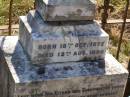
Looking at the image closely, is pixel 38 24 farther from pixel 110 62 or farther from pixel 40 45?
pixel 110 62

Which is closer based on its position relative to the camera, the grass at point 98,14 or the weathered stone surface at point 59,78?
the weathered stone surface at point 59,78

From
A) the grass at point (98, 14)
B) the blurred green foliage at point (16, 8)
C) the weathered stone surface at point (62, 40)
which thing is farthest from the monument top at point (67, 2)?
the blurred green foliage at point (16, 8)

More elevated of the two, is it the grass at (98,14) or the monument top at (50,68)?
the monument top at (50,68)

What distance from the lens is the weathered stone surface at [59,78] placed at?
4180 mm

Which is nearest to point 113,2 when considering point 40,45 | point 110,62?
point 110,62

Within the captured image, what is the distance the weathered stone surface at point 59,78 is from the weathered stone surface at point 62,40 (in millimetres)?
99

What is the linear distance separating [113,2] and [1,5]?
7.71ft

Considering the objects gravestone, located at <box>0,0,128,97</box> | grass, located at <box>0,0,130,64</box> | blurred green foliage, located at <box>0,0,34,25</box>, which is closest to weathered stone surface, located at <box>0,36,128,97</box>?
gravestone, located at <box>0,0,128,97</box>

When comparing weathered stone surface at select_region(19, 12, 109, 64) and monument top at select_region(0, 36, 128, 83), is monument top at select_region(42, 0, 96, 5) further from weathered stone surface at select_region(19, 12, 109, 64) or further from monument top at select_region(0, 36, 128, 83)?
monument top at select_region(0, 36, 128, 83)

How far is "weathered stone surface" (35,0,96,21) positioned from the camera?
13.9ft

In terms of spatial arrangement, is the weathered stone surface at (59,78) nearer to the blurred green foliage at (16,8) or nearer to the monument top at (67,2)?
the monument top at (67,2)

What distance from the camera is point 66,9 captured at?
4.30 metres

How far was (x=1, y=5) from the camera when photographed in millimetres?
7434

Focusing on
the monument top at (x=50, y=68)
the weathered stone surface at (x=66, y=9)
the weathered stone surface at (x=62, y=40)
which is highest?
the weathered stone surface at (x=66, y=9)
